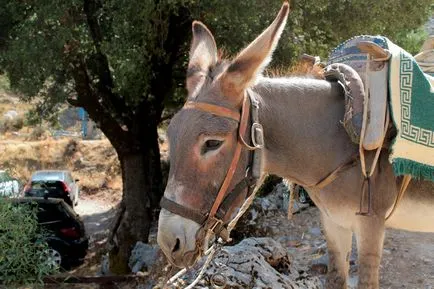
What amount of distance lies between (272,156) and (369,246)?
76 centimetres

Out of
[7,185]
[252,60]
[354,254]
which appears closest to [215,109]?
[252,60]

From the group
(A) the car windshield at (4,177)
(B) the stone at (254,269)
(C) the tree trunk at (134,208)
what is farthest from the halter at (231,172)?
(C) the tree trunk at (134,208)

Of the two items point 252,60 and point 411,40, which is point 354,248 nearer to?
point 252,60

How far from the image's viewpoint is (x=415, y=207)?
3711 mm

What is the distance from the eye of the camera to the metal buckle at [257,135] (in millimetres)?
3051

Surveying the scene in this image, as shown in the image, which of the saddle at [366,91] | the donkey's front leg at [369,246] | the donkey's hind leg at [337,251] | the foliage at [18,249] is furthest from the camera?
the foliage at [18,249]

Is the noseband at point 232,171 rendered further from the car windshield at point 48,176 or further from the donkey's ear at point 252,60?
the car windshield at point 48,176

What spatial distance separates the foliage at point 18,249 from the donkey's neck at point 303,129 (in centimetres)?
534

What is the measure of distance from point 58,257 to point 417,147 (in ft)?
36.6

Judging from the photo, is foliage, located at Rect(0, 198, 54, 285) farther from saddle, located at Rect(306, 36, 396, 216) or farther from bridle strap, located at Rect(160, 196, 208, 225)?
saddle, located at Rect(306, 36, 396, 216)

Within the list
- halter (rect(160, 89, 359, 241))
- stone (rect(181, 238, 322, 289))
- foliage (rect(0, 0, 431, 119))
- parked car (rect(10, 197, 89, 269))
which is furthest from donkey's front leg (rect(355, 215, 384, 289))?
parked car (rect(10, 197, 89, 269))

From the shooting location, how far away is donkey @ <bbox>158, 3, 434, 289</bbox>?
292cm

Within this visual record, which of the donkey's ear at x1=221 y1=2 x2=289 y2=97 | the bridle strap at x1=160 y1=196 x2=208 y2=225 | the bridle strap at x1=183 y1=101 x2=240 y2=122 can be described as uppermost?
the donkey's ear at x1=221 y1=2 x2=289 y2=97

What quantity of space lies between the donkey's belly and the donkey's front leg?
0.92 ft
